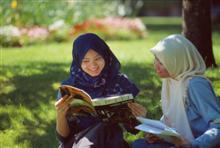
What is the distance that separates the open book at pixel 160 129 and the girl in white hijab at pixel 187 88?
3.9 inches

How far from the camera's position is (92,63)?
14.3 ft

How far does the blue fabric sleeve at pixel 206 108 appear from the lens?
3863mm

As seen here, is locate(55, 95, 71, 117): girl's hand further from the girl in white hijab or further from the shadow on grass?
the shadow on grass

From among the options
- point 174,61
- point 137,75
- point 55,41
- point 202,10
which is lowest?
point 55,41

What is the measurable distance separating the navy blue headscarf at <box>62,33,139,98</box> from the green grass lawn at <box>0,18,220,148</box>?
3.48 feet

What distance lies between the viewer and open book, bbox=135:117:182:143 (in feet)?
12.4

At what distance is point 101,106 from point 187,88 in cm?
60

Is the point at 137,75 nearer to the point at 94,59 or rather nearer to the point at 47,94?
the point at 47,94

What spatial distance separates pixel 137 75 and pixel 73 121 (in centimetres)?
373

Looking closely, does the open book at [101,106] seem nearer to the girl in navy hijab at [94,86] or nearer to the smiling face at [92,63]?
the girl in navy hijab at [94,86]

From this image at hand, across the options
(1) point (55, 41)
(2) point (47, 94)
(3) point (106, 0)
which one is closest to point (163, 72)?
(2) point (47, 94)

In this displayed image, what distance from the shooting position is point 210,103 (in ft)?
12.9

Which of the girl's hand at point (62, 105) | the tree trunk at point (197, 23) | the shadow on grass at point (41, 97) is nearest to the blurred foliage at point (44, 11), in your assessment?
the shadow on grass at point (41, 97)

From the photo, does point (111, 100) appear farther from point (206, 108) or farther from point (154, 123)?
point (206, 108)
